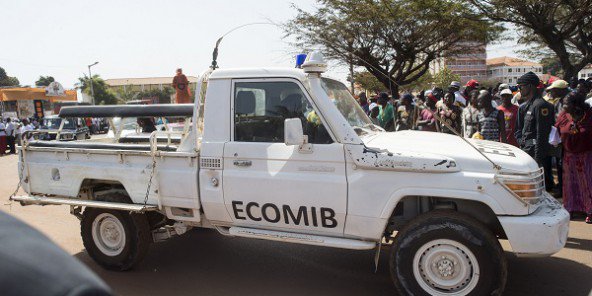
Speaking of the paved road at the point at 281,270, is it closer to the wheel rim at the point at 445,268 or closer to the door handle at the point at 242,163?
the wheel rim at the point at 445,268

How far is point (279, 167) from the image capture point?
3939 millimetres

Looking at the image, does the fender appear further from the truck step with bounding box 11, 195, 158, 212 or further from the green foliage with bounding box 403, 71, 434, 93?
the green foliage with bounding box 403, 71, 434, 93

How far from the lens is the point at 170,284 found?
14.5 feet

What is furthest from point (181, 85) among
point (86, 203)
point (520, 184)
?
point (520, 184)

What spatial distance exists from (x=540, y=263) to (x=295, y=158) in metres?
2.86

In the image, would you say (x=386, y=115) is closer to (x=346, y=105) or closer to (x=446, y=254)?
(x=346, y=105)

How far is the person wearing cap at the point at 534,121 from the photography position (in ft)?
19.6

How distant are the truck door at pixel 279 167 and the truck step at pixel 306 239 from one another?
0.06m

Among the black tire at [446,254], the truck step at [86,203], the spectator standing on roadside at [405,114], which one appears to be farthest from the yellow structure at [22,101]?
the black tire at [446,254]

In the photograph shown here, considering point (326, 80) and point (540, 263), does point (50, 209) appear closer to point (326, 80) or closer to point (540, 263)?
point (326, 80)

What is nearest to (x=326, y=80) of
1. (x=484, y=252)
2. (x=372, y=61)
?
(x=484, y=252)

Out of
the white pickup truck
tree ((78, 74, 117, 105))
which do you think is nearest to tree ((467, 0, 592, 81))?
the white pickup truck

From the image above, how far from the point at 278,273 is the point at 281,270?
84 millimetres

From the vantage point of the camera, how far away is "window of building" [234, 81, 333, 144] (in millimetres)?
4008
